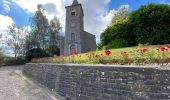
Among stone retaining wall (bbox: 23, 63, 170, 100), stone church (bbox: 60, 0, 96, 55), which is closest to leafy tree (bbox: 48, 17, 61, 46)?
stone church (bbox: 60, 0, 96, 55)

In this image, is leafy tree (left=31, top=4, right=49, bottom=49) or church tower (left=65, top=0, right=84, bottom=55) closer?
church tower (left=65, top=0, right=84, bottom=55)

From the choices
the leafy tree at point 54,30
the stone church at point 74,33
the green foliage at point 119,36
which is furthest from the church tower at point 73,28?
the green foliage at point 119,36

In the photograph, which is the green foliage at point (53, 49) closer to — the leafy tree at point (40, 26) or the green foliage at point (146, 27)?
the leafy tree at point (40, 26)

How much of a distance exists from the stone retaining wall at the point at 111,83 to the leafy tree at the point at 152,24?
10.4 metres

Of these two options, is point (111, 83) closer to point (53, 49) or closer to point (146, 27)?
point (146, 27)

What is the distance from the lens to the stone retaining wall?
18.3 feet

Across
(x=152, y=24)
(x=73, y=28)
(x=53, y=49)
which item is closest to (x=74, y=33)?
(x=73, y=28)

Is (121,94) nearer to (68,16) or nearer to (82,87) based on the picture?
(82,87)

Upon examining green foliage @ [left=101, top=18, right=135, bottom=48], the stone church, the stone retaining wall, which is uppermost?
the stone church

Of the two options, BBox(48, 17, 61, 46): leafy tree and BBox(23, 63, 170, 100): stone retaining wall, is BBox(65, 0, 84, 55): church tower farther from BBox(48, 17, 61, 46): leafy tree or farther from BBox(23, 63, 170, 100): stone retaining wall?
BBox(23, 63, 170, 100): stone retaining wall

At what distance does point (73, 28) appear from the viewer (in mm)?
41938

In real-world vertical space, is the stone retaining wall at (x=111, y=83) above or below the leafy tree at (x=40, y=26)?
below

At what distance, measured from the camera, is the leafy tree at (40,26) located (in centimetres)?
4978

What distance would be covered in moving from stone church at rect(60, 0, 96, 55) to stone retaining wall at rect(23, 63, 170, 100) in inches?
1188
